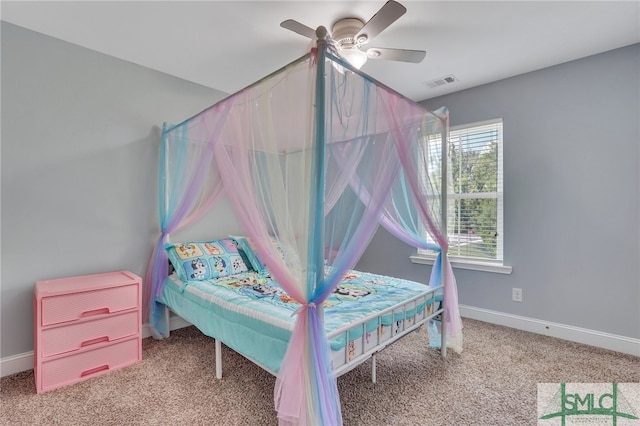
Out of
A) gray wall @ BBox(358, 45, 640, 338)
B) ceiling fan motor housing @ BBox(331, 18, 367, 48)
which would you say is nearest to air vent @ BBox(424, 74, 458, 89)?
gray wall @ BBox(358, 45, 640, 338)

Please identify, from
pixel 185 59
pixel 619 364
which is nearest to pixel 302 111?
pixel 185 59

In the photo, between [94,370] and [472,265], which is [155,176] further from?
[472,265]

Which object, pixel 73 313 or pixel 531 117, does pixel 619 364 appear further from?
pixel 73 313

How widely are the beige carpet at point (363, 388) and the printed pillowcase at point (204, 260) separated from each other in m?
0.67

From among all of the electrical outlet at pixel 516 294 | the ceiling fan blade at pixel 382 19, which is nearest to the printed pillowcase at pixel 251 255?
the ceiling fan blade at pixel 382 19

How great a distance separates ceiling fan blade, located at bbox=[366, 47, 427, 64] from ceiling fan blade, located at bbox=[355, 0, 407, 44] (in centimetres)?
12

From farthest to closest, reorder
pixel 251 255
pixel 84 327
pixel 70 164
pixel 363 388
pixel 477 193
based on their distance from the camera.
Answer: pixel 477 193 → pixel 251 255 → pixel 70 164 → pixel 84 327 → pixel 363 388

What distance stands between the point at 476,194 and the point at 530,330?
147 centimetres

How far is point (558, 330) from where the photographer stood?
2.85 meters

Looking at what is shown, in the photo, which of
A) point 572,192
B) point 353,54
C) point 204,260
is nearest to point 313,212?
point 353,54

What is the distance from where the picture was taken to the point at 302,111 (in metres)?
1.65

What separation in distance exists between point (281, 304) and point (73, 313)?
1.52 meters

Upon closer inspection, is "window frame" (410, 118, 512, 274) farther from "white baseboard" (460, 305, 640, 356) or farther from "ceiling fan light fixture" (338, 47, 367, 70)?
"ceiling fan light fixture" (338, 47, 367, 70)

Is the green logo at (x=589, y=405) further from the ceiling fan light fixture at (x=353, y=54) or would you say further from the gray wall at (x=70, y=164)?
the gray wall at (x=70, y=164)
